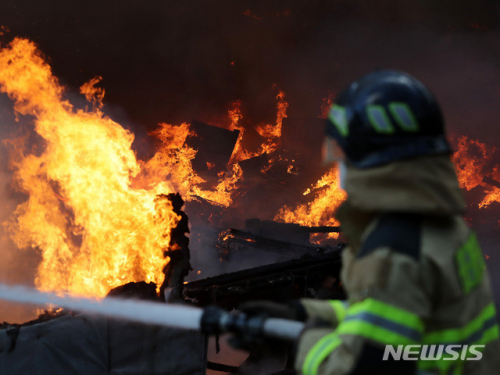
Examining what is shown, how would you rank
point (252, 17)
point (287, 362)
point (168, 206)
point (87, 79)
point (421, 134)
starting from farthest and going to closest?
point (252, 17)
point (87, 79)
point (287, 362)
point (168, 206)
point (421, 134)

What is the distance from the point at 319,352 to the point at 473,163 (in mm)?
20710

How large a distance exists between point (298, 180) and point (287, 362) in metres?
13.3

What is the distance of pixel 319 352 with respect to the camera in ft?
4.37

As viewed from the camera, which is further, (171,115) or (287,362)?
(171,115)

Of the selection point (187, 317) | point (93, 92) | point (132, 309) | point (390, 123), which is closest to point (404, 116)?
point (390, 123)

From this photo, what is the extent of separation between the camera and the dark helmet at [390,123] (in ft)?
4.56

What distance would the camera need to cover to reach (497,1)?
1734 cm

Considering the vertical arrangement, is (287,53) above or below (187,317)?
above

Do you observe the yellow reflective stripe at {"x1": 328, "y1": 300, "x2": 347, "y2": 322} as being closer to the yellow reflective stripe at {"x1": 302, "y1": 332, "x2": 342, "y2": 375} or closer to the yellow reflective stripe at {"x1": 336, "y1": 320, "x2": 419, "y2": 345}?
the yellow reflective stripe at {"x1": 302, "y1": 332, "x2": 342, "y2": 375}

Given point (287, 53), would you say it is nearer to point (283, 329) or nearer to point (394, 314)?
point (283, 329)

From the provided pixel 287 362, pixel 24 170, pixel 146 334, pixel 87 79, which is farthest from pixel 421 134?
pixel 87 79

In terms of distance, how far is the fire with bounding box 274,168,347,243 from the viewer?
60.0 feet

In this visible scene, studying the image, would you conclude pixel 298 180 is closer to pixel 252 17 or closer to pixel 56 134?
pixel 252 17

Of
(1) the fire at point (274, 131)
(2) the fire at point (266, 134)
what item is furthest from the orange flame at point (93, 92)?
(1) the fire at point (274, 131)
